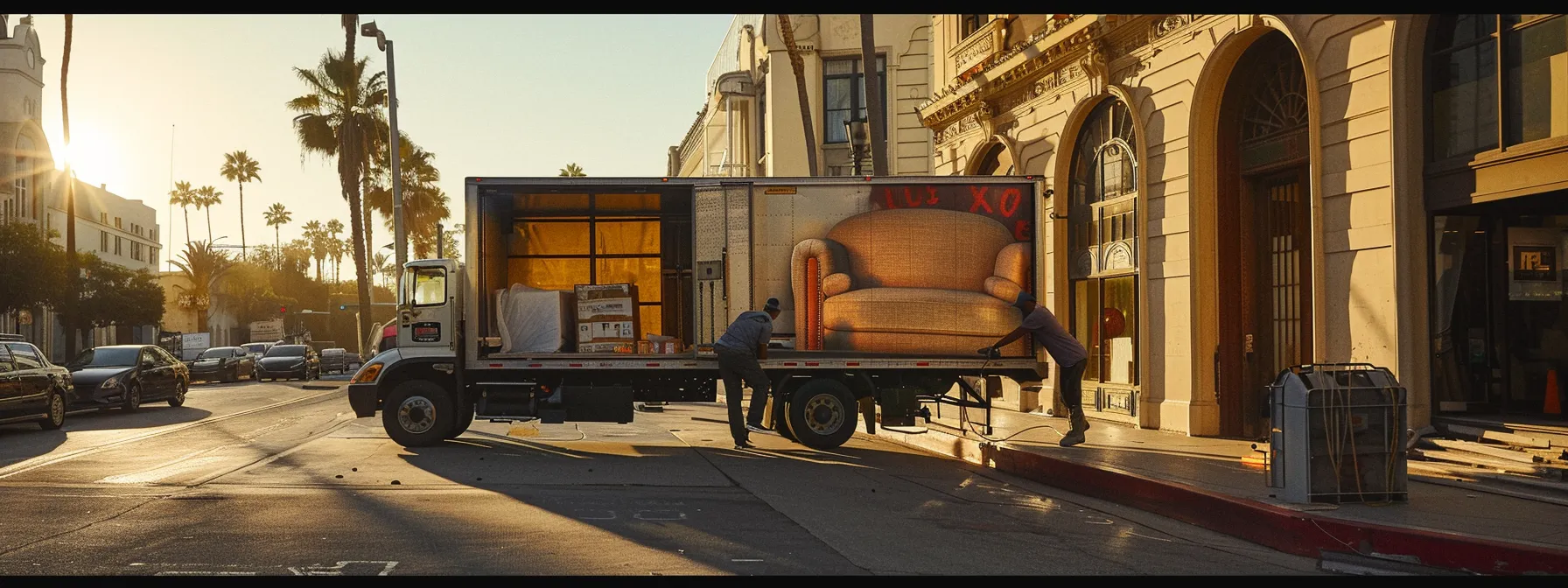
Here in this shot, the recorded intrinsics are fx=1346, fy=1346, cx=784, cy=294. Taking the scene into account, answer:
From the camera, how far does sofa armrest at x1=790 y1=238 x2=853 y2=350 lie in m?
15.8

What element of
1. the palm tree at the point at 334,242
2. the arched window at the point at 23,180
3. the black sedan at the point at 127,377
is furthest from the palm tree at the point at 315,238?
the black sedan at the point at 127,377

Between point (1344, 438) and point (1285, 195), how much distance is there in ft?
21.8

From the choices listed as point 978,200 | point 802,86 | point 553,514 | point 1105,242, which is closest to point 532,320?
point 978,200

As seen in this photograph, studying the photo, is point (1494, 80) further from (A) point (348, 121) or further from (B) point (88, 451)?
(A) point (348, 121)

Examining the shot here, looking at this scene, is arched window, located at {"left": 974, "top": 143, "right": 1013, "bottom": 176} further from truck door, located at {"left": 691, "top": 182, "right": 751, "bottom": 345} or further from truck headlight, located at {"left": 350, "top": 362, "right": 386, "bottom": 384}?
truck headlight, located at {"left": 350, "top": 362, "right": 386, "bottom": 384}

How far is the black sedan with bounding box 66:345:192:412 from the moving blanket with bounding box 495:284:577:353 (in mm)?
11186

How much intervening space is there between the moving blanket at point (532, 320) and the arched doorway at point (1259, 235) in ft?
26.3

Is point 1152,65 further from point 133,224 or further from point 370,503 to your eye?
point 133,224

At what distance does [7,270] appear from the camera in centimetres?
4125

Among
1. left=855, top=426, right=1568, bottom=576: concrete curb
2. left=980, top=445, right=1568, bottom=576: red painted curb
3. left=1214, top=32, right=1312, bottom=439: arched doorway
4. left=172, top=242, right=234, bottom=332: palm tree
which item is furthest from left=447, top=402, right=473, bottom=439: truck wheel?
left=172, top=242, right=234, bottom=332: palm tree

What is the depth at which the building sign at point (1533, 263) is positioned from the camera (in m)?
12.6

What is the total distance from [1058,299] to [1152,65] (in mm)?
4565
